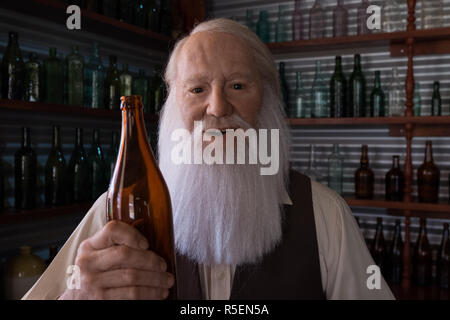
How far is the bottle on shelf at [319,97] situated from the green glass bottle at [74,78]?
1.28 metres

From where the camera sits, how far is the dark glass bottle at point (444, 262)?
2.07 metres

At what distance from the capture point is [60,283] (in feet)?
2.16

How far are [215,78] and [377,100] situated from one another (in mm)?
1839

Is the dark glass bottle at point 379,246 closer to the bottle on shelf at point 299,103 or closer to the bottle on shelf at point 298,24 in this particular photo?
the bottle on shelf at point 299,103

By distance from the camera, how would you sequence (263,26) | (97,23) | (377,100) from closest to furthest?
1. (97,23)
2. (377,100)
3. (263,26)

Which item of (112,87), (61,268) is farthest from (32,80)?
(61,268)

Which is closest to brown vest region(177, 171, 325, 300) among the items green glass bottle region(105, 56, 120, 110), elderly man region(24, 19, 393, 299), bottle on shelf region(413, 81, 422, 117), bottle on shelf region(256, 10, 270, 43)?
elderly man region(24, 19, 393, 299)

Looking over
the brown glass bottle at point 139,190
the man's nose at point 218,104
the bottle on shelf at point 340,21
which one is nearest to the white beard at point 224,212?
the man's nose at point 218,104

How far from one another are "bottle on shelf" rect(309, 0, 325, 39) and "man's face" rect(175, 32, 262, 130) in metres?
1.79

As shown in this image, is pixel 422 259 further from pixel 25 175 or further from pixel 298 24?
pixel 25 175

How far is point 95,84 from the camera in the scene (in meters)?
1.96

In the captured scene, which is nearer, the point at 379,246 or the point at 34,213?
the point at 34,213

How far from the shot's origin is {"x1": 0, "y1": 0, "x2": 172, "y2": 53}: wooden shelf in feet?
5.48

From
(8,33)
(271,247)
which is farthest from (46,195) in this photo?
(271,247)
